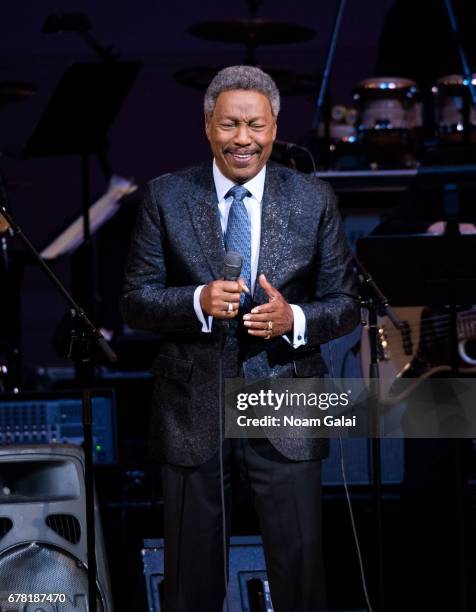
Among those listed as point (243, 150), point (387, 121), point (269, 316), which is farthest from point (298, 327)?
point (387, 121)

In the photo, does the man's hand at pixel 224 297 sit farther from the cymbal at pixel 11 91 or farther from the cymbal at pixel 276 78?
the cymbal at pixel 11 91

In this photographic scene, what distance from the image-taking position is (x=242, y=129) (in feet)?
10.1

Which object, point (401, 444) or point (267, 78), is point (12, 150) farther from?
point (267, 78)

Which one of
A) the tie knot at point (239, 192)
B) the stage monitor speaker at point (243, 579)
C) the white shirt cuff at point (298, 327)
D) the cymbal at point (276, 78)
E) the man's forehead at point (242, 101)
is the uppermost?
the cymbal at point (276, 78)

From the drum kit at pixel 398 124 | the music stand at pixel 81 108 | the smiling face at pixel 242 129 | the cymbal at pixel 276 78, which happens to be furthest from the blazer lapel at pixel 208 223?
the cymbal at pixel 276 78

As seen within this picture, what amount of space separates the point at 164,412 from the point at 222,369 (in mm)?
208

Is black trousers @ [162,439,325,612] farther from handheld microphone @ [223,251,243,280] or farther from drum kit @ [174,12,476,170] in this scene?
drum kit @ [174,12,476,170]

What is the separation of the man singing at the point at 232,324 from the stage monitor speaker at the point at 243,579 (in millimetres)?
577

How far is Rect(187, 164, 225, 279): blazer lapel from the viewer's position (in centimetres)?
311

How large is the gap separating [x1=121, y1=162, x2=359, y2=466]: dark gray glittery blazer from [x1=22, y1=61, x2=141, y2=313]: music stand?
8.82 feet

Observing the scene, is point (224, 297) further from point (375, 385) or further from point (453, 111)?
point (453, 111)

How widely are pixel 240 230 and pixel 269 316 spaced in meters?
0.33

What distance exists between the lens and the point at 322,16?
8.63 m

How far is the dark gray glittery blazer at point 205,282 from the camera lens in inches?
122
